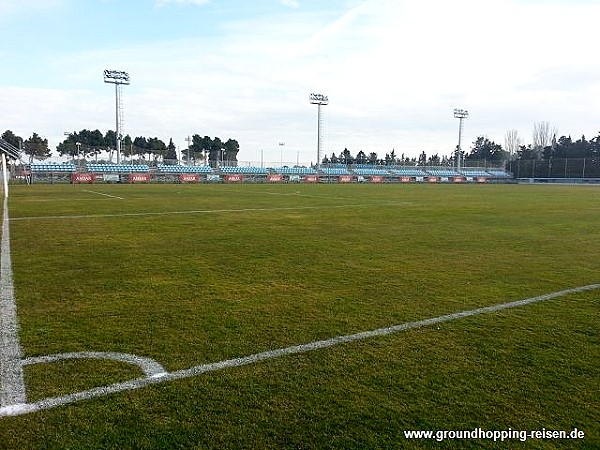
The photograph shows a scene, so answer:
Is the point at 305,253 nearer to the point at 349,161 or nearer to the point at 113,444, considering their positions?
the point at 113,444

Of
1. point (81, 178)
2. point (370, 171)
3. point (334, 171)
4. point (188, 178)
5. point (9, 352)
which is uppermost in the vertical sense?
point (370, 171)

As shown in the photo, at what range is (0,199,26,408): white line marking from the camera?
3.15 metres

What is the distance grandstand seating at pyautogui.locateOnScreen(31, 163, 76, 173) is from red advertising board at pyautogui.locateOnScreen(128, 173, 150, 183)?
21.0 ft

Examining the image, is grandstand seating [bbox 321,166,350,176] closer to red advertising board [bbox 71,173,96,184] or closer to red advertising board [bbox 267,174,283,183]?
red advertising board [bbox 267,174,283,183]

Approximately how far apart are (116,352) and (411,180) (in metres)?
70.6

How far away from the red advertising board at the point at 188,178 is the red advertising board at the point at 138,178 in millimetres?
3720

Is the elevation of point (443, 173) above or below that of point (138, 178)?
above

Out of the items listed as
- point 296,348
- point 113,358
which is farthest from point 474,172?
point 113,358

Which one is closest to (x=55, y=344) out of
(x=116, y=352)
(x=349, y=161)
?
(x=116, y=352)

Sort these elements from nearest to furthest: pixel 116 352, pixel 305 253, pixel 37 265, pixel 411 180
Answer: pixel 116 352 → pixel 37 265 → pixel 305 253 → pixel 411 180

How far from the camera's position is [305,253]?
8672 millimetres

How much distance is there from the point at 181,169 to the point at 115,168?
8210mm

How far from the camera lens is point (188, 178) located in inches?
2200

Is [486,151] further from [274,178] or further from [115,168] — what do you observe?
[115,168]
